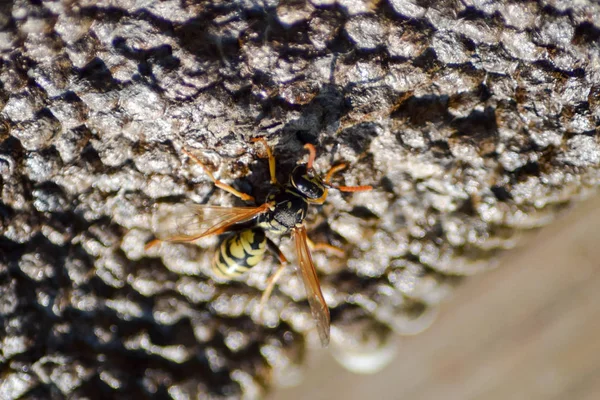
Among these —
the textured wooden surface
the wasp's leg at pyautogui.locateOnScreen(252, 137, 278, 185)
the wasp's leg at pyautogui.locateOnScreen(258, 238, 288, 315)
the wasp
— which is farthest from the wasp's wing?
the textured wooden surface

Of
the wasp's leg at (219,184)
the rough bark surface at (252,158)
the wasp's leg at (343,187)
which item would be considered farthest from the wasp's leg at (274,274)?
the wasp's leg at (343,187)

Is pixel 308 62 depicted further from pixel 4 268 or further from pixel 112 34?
pixel 4 268

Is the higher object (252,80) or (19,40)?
(252,80)

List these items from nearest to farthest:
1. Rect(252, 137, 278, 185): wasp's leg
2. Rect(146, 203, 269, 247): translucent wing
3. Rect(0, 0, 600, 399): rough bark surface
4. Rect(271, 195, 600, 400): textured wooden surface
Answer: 1. Rect(0, 0, 600, 399): rough bark surface
2. Rect(252, 137, 278, 185): wasp's leg
3. Rect(146, 203, 269, 247): translucent wing
4. Rect(271, 195, 600, 400): textured wooden surface

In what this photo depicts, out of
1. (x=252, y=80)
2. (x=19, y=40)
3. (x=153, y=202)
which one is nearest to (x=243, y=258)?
(x=153, y=202)

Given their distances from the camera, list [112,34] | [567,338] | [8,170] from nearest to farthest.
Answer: [112,34], [8,170], [567,338]

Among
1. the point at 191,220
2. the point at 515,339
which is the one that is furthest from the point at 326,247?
the point at 515,339

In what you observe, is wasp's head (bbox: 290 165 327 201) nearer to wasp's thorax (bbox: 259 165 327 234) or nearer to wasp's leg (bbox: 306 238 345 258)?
wasp's thorax (bbox: 259 165 327 234)

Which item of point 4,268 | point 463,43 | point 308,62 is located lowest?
point 4,268
